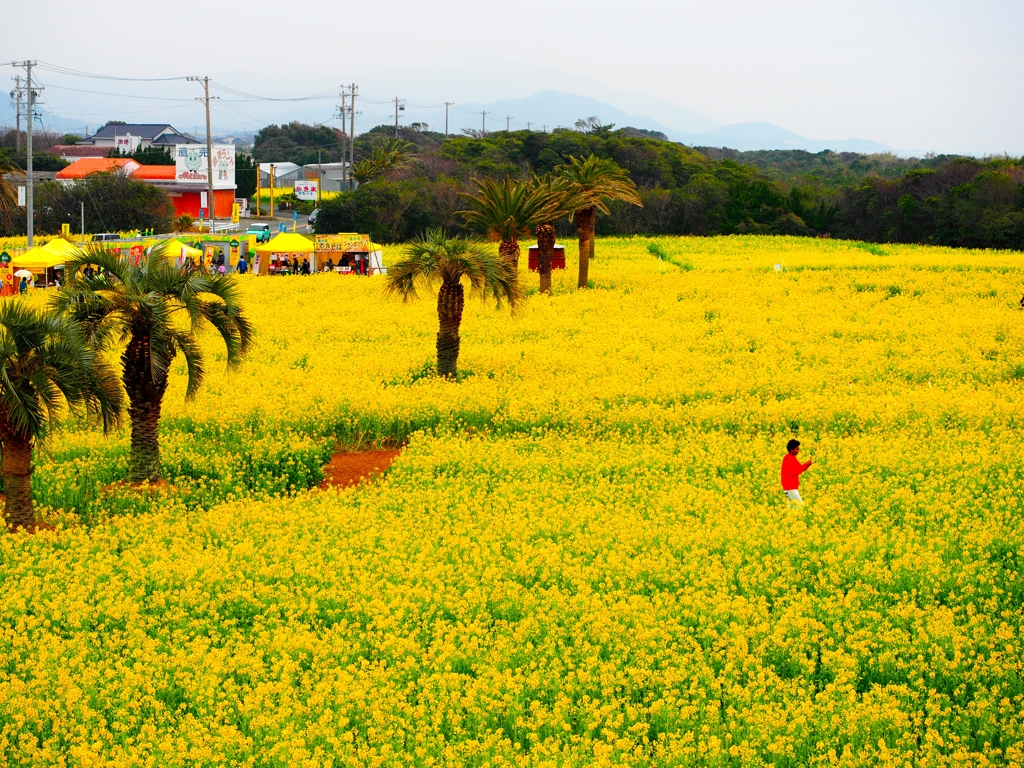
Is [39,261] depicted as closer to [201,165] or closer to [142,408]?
[142,408]

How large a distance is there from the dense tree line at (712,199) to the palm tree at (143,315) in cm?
4023

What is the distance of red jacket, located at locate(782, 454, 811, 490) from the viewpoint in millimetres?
14852

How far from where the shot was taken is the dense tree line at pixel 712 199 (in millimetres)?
60844

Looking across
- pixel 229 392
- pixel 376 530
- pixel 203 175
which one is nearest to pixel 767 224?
pixel 203 175

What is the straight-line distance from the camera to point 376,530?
14.1 metres

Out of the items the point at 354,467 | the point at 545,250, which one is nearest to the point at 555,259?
the point at 545,250

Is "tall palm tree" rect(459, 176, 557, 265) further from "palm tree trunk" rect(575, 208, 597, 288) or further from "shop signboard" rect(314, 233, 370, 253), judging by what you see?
"shop signboard" rect(314, 233, 370, 253)

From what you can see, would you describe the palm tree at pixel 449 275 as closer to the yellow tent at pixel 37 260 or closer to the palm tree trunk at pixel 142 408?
the palm tree trunk at pixel 142 408

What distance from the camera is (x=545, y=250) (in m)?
35.5

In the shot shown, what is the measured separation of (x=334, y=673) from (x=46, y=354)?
6662 millimetres

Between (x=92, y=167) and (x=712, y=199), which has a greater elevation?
(x=92, y=167)

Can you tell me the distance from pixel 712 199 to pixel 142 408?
5796 cm

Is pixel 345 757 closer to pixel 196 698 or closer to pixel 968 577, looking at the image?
pixel 196 698

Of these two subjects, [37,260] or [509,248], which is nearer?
[509,248]
